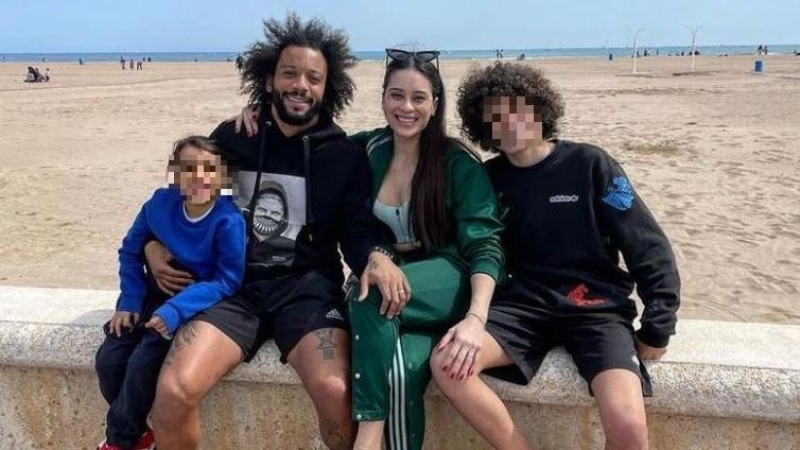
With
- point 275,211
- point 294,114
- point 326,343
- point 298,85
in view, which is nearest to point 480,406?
point 326,343

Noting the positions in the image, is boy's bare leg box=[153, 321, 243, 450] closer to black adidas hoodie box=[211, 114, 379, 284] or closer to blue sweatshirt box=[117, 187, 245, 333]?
blue sweatshirt box=[117, 187, 245, 333]

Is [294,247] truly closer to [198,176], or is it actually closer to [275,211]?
[275,211]

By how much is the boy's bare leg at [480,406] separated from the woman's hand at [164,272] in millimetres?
1030

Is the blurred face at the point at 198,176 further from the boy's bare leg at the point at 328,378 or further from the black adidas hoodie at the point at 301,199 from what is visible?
the boy's bare leg at the point at 328,378


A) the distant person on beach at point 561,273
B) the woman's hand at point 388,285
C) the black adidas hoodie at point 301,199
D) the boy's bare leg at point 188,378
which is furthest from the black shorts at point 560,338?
the boy's bare leg at point 188,378

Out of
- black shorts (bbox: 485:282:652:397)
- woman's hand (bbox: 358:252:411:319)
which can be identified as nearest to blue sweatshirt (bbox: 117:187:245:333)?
woman's hand (bbox: 358:252:411:319)

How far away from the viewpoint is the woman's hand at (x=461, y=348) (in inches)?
98.7

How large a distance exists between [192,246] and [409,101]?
1.02 m

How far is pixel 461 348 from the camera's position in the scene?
252 centimetres

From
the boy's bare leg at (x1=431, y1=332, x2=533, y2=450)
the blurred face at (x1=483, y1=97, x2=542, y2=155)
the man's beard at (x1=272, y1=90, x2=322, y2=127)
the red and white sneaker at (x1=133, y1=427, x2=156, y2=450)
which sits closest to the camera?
the boy's bare leg at (x1=431, y1=332, x2=533, y2=450)

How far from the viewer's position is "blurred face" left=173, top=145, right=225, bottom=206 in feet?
9.67

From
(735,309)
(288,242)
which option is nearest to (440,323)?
(288,242)

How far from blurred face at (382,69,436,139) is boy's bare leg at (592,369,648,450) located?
1214 mm

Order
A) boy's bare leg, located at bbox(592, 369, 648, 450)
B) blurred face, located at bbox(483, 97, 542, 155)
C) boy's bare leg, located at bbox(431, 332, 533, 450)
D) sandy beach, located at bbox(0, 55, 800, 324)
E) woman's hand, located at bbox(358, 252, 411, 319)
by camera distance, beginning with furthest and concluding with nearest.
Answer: sandy beach, located at bbox(0, 55, 800, 324), blurred face, located at bbox(483, 97, 542, 155), woman's hand, located at bbox(358, 252, 411, 319), boy's bare leg, located at bbox(431, 332, 533, 450), boy's bare leg, located at bbox(592, 369, 648, 450)
